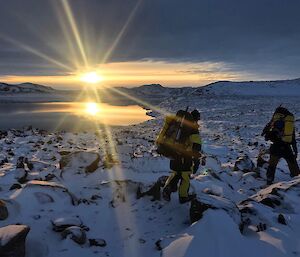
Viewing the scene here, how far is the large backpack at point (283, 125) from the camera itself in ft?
30.4

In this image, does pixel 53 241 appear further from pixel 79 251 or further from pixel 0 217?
pixel 0 217

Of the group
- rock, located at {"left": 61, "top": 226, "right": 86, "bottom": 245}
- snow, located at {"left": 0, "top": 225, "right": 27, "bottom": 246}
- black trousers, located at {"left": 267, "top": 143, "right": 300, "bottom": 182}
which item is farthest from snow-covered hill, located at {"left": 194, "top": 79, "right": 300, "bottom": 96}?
snow, located at {"left": 0, "top": 225, "right": 27, "bottom": 246}

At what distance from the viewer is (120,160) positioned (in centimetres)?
1096

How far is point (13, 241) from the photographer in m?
5.21

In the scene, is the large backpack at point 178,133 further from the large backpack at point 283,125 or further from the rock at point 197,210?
the large backpack at point 283,125

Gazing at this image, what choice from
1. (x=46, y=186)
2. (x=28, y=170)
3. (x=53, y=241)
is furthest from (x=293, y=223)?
(x=28, y=170)

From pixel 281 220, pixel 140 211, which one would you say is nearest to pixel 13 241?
pixel 140 211

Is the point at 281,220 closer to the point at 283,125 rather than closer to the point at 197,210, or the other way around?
the point at 197,210

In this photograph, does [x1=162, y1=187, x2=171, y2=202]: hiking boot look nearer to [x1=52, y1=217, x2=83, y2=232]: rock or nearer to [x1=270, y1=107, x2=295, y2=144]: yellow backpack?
[x1=52, y1=217, x2=83, y2=232]: rock

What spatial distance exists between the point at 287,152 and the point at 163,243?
206 inches

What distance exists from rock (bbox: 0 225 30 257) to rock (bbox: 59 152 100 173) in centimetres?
460

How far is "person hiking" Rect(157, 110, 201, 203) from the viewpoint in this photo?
7.12 metres

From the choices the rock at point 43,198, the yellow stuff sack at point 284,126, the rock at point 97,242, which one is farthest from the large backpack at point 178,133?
the yellow stuff sack at point 284,126

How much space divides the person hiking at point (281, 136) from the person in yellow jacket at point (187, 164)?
9.63ft
